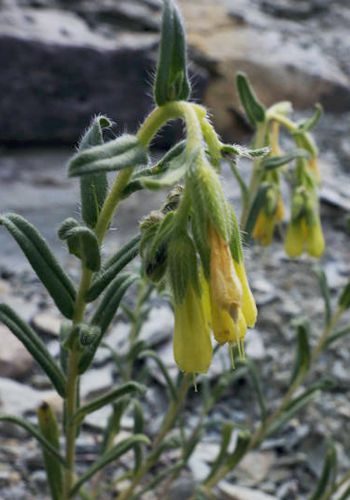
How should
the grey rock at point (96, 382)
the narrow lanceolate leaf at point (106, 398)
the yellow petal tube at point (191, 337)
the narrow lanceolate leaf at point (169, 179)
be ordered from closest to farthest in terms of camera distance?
the narrow lanceolate leaf at point (169, 179)
the yellow petal tube at point (191, 337)
the narrow lanceolate leaf at point (106, 398)
the grey rock at point (96, 382)

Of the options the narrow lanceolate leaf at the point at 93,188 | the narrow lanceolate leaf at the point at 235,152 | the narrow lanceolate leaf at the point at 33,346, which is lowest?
the narrow lanceolate leaf at the point at 33,346

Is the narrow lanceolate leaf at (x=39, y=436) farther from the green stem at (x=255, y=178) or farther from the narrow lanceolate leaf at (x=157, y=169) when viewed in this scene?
the green stem at (x=255, y=178)

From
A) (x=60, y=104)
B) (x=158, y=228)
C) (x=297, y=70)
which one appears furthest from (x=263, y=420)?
(x=297, y=70)

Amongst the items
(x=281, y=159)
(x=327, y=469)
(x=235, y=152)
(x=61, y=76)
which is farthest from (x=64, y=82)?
(x=235, y=152)

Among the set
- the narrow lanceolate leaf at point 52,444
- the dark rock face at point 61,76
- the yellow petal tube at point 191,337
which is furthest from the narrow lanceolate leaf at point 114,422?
the dark rock face at point 61,76

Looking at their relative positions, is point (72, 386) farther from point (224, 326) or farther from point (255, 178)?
point (255, 178)

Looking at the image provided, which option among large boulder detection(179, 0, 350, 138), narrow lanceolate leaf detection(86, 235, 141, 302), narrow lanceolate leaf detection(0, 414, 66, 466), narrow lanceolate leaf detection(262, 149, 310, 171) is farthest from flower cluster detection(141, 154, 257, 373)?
large boulder detection(179, 0, 350, 138)

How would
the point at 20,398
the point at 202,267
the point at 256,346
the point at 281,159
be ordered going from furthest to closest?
the point at 256,346 → the point at 20,398 → the point at 281,159 → the point at 202,267
